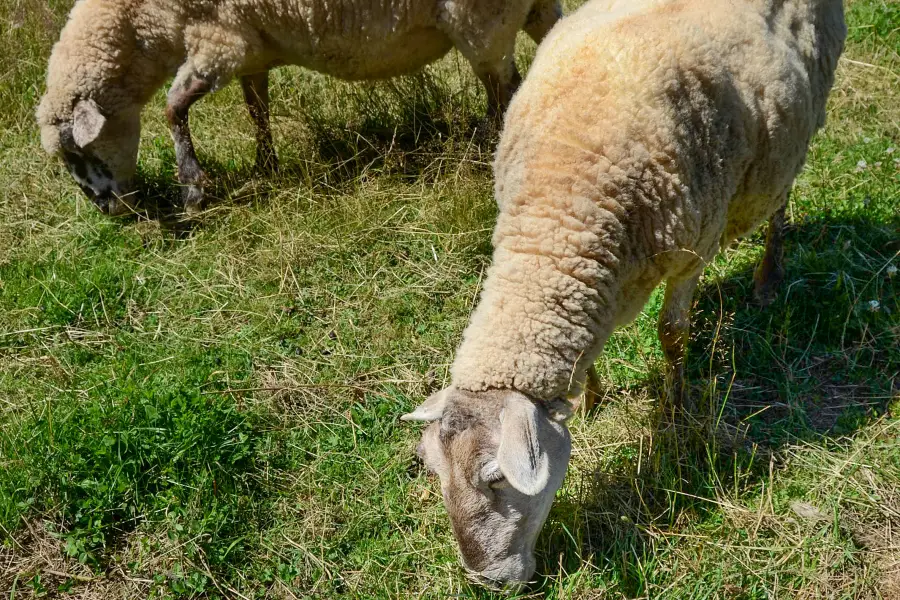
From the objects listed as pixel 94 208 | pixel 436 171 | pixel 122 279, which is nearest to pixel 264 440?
pixel 122 279

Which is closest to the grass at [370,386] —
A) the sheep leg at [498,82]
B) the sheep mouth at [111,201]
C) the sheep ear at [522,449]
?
the sheep mouth at [111,201]

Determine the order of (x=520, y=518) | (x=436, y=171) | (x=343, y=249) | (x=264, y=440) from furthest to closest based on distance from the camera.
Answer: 1. (x=436, y=171)
2. (x=343, y=249)
3. (x=264, y=440)
4. (x=520, y=518)

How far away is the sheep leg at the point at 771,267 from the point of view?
434cm

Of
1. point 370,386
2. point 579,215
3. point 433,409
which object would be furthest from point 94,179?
point 579,215

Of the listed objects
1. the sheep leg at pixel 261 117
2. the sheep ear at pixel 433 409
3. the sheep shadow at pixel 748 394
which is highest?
the sheep leg at pixel 261 117

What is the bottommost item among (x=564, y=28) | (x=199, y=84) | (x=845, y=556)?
(x=845, y=556)

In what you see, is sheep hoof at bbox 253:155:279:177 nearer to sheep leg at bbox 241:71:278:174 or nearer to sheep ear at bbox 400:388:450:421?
sheep leg at bbox 241:71:278:174

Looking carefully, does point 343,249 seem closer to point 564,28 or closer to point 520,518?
point 564,28

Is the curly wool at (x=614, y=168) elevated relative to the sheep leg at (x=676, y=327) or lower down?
elevated

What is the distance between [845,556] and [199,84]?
4.45 meters

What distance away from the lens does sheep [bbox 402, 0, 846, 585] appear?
2814 millimetres

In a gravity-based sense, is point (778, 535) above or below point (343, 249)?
below

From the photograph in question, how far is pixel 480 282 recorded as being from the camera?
15.3 ft

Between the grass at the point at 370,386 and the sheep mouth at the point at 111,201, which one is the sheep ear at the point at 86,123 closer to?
the sheep mouth at the point at 111,201
